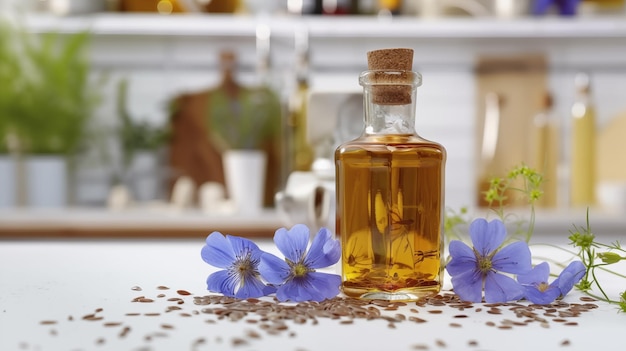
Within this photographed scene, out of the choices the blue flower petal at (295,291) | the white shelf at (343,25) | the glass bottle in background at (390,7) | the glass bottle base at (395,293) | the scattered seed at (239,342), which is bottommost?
the glass bottle base at (395,293)

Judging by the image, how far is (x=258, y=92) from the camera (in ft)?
7.65

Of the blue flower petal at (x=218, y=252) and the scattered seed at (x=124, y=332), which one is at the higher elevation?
the blue flower petal at (x=218, y=252)

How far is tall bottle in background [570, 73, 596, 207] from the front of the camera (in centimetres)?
217

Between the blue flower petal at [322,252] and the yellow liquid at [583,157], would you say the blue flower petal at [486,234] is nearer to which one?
the blue flower petal at [322,252]

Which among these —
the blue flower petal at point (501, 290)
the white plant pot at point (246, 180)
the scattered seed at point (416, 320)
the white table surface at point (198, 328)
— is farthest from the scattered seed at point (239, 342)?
the white plant pot at point (246, 180)

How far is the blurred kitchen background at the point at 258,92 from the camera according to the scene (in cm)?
220

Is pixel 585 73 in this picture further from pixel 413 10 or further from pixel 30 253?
pixel 30 253

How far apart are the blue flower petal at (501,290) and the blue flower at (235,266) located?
18cm

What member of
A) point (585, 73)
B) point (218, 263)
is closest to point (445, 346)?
point (218, 263)

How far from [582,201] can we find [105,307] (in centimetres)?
185

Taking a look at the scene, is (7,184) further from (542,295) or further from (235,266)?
(542,295)

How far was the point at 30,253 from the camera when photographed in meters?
1.02

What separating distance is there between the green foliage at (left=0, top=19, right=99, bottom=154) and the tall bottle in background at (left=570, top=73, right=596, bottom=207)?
56.9 inches

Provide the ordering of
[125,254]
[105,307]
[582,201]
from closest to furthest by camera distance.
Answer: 1. [105,307]
2. [125,254]
3. [582,201]
